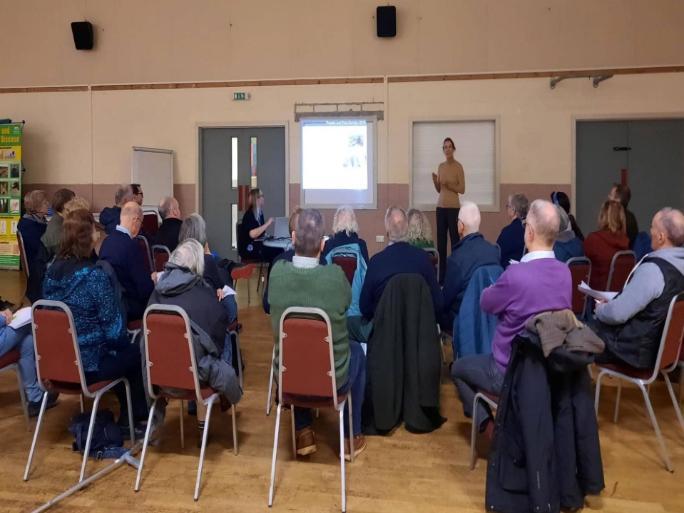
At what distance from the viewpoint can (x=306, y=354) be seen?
2.69 metres

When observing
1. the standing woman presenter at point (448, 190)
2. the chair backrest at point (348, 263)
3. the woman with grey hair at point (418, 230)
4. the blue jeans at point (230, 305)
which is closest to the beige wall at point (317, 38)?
the standing woman presenter at point (448, 190)

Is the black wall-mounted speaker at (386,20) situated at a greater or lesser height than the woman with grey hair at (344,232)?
greater

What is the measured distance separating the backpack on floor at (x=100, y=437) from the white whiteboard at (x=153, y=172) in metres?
6.54

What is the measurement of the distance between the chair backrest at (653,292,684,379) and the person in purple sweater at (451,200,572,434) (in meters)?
0.67

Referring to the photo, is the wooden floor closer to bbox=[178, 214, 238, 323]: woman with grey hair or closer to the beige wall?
bbox=[178, 214, 238, 323]: woman with grey hair

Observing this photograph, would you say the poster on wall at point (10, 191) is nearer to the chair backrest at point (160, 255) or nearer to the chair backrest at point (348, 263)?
the chair backrest at point (160, 255)

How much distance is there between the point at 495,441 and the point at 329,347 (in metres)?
0.76

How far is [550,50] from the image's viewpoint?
28.9ft

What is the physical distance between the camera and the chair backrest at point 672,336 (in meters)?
2.96

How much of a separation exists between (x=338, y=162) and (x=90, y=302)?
6.85 meters

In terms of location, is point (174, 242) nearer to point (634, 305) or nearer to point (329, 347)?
point (329, 347)

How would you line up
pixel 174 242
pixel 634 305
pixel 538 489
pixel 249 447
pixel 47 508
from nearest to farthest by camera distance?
pixel 538 489
pixel 47 508
pixel 634 305
pixel 249 447
pixel 174 242

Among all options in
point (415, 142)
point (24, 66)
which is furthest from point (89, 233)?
point (24, 66)

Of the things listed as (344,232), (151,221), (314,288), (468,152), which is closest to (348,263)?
(344,232)
